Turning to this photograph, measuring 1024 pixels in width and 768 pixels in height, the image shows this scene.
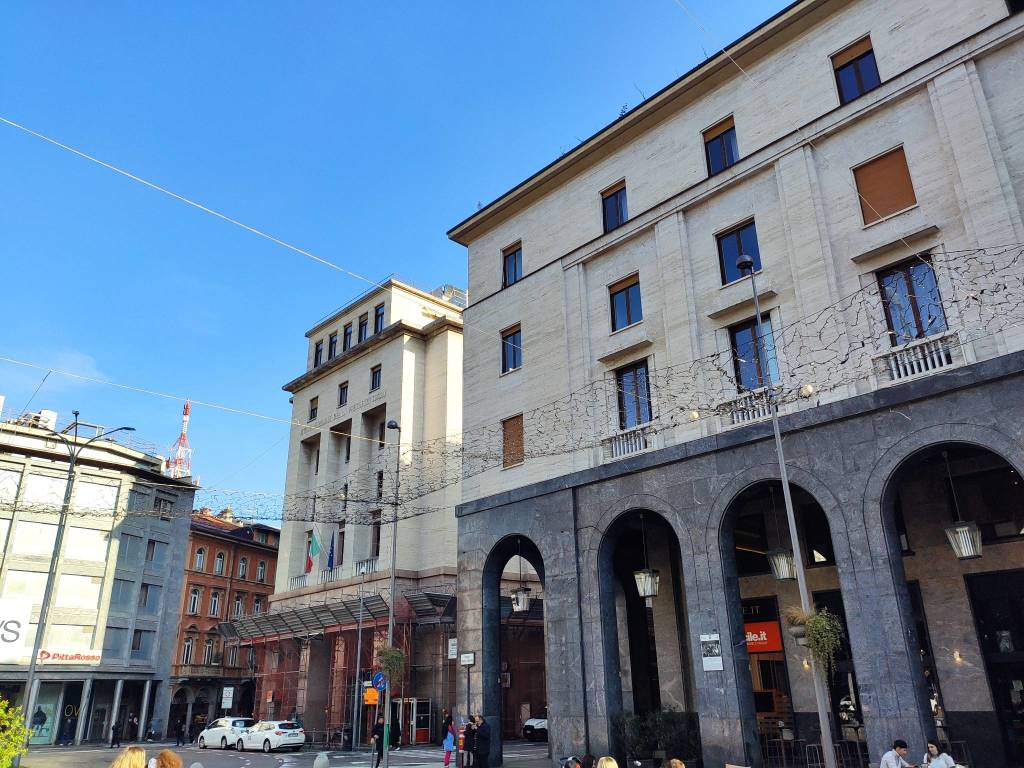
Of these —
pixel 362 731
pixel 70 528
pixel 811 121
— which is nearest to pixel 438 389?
pixel 362 731

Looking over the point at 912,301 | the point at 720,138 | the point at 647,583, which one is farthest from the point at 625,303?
the point at 912,301

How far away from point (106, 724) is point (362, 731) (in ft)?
60.3

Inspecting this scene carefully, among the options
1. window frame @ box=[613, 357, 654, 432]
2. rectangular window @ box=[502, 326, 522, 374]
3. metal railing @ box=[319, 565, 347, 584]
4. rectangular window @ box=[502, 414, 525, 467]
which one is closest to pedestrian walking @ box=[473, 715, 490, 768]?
rectangular window @ box=[502, 414, 525, 467]

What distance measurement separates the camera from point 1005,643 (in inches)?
639

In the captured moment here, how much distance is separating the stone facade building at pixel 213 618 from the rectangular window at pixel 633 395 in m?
39.6

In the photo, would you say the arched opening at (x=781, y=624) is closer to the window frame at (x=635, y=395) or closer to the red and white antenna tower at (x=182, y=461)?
the window frame at (x=635, y=395)

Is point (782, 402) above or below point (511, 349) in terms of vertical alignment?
below

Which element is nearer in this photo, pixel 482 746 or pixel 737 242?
pixel 482 746

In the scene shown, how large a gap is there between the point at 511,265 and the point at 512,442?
670cm

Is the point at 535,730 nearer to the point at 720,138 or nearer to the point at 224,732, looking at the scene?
A: the point at 224,732

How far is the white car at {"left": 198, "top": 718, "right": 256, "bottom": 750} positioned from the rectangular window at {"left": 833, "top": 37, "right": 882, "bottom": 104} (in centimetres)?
3582

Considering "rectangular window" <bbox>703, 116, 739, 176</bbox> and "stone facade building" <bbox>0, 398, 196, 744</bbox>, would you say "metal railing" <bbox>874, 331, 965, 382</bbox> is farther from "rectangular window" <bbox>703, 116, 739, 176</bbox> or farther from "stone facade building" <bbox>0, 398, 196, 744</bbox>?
"stone facade building" <bbox>0, 398, 196, 744</bbox>

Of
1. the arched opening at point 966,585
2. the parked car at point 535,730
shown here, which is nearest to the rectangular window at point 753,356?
the arched opening at point 966,585

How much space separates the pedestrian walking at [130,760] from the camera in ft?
21.6
